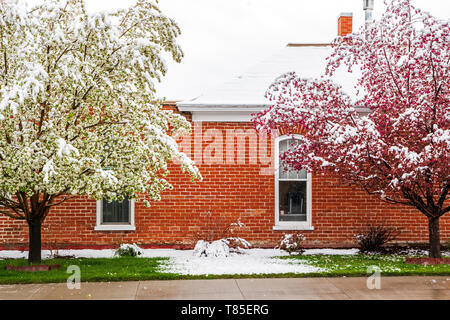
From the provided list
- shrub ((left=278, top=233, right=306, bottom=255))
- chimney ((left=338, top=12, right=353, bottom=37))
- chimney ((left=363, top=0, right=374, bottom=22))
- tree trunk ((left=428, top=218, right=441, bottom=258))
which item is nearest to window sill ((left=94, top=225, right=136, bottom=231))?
shrub ((left=278, top=233, right=306, bottom=255))

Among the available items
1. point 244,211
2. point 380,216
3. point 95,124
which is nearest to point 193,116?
point 244,211

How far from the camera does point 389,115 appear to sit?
9.67 m

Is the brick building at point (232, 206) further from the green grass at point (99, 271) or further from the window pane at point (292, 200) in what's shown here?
the green grass at point (99, 271)

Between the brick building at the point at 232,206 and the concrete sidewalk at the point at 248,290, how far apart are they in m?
3.98

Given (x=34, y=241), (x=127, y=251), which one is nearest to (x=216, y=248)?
(x=127, y=251)

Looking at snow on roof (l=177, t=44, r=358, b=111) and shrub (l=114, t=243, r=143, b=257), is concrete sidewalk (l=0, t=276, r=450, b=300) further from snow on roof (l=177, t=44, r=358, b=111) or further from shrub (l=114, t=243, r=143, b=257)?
snow on roof (l=177, t=44, r=358, b=111)

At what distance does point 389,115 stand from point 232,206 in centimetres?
449

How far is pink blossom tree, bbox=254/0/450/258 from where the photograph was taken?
29.9 feet

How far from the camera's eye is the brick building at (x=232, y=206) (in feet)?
40.1

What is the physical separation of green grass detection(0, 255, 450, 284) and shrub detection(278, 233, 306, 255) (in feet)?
2.10

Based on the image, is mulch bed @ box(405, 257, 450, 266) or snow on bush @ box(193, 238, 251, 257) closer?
mulch bed @ box(405, 257, 450, 266)

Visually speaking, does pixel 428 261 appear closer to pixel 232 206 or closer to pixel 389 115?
pixel 389 115

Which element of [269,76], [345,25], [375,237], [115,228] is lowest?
[375,237]

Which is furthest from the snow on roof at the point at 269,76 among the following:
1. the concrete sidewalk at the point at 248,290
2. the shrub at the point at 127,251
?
the concrete sidewalk at the point at 248,290
